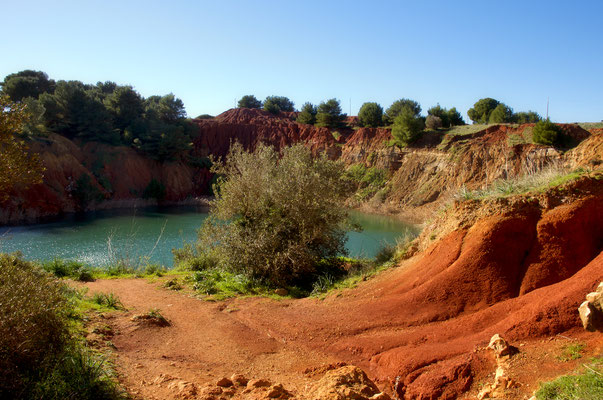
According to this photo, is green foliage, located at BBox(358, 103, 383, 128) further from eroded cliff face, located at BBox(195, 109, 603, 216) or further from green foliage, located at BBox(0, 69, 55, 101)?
green foliage, located at BBox(0, 69, 55, 101)

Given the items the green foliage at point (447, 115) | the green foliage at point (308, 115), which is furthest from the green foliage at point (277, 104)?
the green foliage at point (447, 115)

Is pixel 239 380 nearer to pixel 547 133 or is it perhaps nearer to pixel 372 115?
pixel 547 133

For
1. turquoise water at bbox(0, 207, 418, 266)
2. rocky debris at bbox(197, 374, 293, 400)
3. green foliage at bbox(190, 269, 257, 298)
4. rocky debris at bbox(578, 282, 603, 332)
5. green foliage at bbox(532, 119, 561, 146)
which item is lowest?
turquoise water at bbox(0, 207, 418, 266)

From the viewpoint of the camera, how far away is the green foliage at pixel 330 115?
5719cm

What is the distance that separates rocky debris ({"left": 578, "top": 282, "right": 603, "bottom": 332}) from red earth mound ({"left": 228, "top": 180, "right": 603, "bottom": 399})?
12.4 inches

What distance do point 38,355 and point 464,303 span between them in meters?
6.57

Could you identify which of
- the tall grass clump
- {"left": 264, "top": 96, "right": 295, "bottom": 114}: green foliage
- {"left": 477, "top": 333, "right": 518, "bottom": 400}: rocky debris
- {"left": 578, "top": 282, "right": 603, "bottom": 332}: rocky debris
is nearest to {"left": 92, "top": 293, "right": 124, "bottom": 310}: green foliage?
the tall grass clump

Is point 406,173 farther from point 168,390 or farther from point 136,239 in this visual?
point 168,390

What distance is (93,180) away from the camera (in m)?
40.1

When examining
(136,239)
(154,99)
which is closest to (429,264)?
(136,239)

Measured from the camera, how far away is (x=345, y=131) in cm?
5541

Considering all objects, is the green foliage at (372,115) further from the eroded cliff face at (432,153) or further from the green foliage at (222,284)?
the green foliage at (222,284)

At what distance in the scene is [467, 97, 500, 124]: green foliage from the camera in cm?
5400

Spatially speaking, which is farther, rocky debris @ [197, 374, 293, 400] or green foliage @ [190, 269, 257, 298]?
green foliage @ [190, 269, 257, 298]
